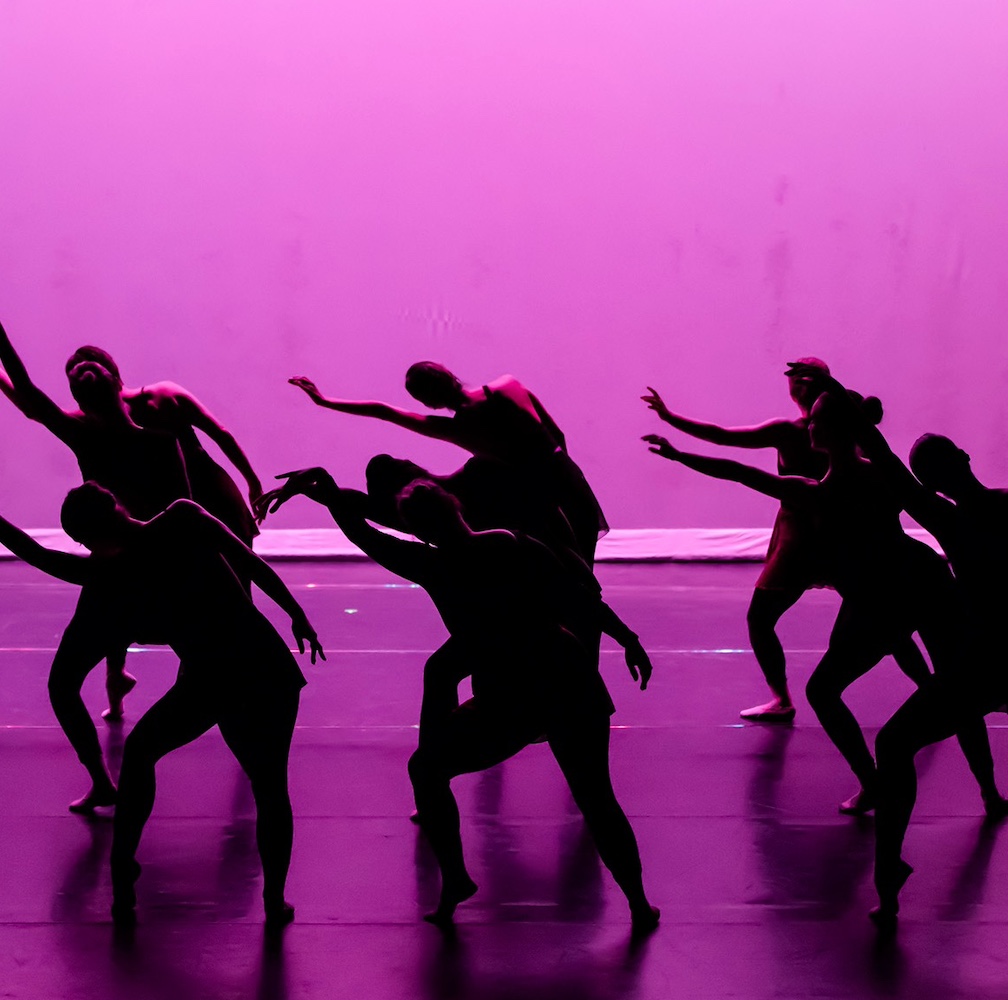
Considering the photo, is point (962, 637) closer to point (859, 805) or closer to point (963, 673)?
point (963, 673)

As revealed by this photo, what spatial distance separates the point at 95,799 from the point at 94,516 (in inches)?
42.3

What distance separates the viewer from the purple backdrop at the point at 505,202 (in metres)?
8.01

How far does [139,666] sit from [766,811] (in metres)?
2.73

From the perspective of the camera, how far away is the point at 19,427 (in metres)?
8.36

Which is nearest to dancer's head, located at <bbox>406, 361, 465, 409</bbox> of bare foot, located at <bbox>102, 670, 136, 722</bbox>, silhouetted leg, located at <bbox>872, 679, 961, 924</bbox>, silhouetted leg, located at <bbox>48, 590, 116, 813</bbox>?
silhouetted leg, located at <bbox>48, 590, 116, 813</bbox>

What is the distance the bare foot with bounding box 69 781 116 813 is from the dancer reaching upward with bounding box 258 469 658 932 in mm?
1165

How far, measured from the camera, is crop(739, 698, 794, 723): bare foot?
183 inches

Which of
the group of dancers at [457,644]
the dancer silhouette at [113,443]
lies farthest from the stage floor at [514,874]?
the dancer silhouette at [113,443]

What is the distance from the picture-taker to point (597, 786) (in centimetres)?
285

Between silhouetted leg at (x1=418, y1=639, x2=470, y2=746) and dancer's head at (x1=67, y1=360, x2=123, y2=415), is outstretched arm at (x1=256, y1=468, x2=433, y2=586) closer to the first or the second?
silhouetted leg at (x1=418, y1=639, x2=470, y2=746)

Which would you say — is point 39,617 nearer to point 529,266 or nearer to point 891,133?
point 529,266

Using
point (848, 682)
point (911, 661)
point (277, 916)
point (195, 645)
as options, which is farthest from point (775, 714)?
point (195, 645)

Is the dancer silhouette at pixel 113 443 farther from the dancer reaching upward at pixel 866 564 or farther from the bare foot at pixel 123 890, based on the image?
the dancer reaching upward at pixel 866 564

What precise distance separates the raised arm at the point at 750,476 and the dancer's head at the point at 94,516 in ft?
3.91
